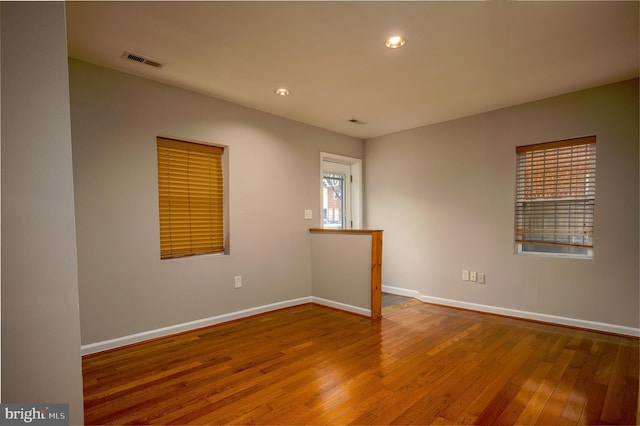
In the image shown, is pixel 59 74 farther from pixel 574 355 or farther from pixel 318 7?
pixel 574 355

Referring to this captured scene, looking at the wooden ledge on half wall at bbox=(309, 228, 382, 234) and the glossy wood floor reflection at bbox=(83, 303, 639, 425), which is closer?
the glossy wood floor reflection at bbox=(83, 303, 639, 425)

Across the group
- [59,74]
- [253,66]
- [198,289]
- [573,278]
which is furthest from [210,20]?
[573,278]

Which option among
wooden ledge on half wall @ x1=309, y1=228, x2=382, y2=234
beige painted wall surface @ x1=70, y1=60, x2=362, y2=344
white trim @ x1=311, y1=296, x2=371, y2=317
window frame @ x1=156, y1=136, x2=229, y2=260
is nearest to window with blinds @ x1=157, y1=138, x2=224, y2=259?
window frame @ x1=156, y1=136, x2=229, y2=260

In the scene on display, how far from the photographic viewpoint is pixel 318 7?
Result: 6.31 ft

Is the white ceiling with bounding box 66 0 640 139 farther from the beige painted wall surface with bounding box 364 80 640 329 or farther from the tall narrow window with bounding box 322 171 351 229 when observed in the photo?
the tall narrow window with bounding box 322 171 351 229

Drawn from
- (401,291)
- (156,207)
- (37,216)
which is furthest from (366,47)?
(401,291)

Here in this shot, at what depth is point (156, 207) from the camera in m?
3.02

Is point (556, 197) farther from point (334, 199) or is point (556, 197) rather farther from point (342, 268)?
point (334, 199)

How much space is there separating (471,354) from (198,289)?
8.76ft

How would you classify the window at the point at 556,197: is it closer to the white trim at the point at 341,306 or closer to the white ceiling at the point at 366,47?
the white ceiling at the point at 366,47

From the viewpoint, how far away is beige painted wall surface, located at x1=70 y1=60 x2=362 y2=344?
2.65 metres

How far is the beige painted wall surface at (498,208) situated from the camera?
3.03 meters

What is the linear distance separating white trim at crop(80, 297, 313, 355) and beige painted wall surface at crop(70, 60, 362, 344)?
42 millimetres

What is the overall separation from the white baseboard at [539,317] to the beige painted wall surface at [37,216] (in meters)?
4.01
